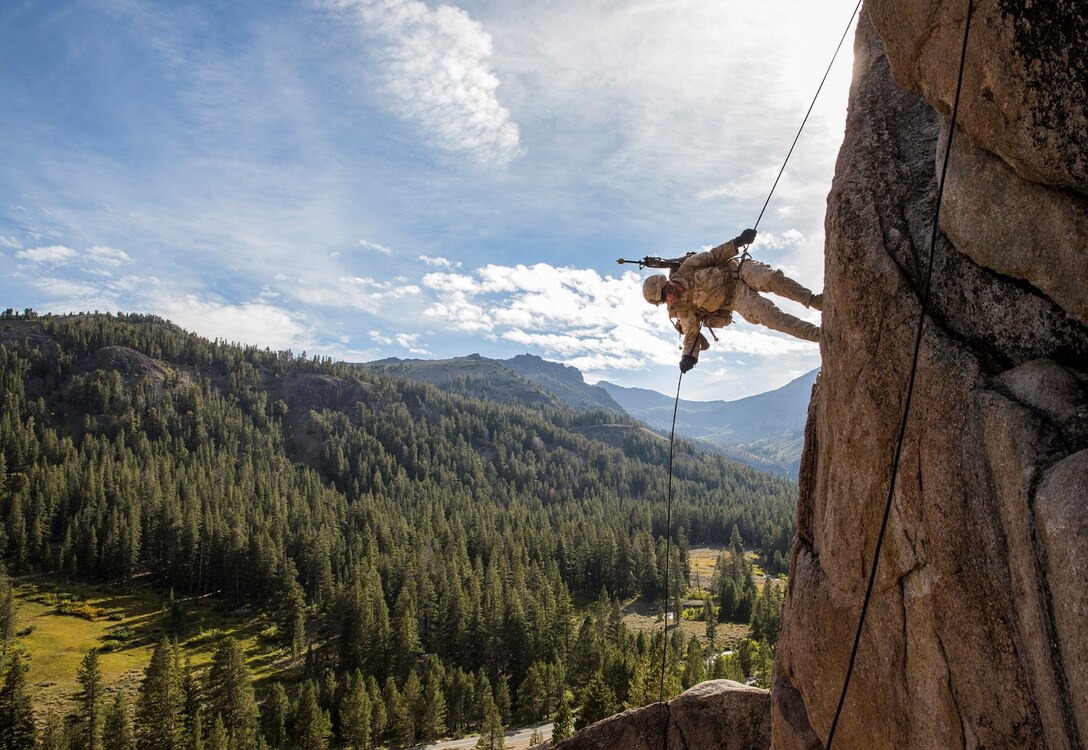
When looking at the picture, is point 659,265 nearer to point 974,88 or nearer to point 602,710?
point 974,88

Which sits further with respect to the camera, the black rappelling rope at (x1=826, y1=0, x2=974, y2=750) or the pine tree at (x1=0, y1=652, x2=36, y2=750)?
the pine tree at (x1=0, y1=652, x2=36, y2=750)

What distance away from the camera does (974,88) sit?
6254mm

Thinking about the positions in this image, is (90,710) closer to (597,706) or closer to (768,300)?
(597,706)

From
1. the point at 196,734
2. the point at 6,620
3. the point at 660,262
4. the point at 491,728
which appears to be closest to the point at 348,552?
the point at 6,620

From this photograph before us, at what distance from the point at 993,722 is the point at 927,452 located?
2667 mm

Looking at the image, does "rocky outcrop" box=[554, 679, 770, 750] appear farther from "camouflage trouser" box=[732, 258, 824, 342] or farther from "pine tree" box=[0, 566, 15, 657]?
"pine tree" box=[0, 566, 15, 657]

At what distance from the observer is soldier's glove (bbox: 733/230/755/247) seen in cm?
1272

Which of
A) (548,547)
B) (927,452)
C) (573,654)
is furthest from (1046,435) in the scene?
(548,547)

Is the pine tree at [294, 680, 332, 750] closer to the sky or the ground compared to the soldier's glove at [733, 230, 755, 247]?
closer to the ground

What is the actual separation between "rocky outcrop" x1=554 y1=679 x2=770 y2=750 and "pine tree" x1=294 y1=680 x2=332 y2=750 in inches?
1656

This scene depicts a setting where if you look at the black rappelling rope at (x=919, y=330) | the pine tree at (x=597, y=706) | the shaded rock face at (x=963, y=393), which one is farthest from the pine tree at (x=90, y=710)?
the black rappelling rope at (x=919, y=330)

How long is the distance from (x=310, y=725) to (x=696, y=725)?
46.4 m

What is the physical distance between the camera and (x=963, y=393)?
6523mm

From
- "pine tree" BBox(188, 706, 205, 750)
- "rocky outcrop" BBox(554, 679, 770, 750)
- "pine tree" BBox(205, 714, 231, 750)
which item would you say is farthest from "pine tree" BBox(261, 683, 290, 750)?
"rocky outcrop" BBox(554, 679, 770, 750)
